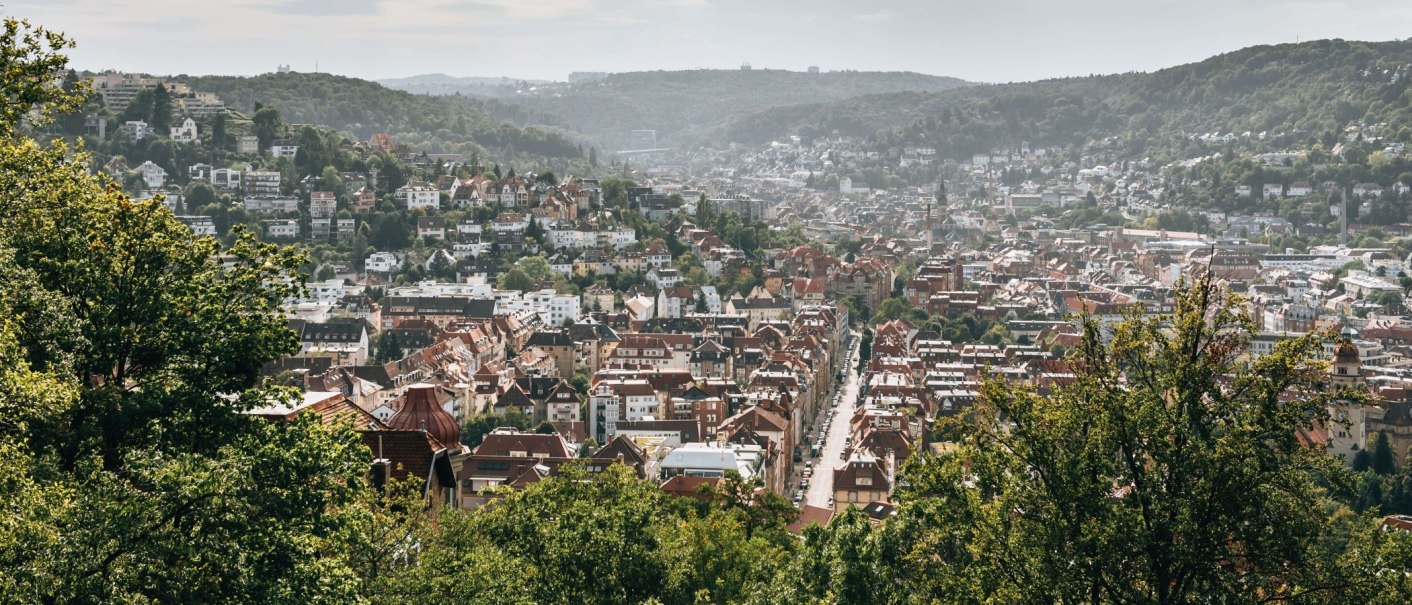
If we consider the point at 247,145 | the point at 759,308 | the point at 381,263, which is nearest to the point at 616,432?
the point at 759,308

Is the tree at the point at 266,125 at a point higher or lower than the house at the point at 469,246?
higher

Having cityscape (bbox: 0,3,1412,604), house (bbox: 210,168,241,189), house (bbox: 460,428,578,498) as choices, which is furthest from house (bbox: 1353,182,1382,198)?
house (bbox: 460,428,578,498)

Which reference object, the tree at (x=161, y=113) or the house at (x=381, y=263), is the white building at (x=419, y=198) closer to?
the house at (x=381, y=263)

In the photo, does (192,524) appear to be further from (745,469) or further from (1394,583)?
(745,469)

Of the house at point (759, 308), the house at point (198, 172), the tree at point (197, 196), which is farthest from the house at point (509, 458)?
the house at point (198, 172)

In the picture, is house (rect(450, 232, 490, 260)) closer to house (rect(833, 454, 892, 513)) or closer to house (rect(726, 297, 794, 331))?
house (rect(726, 297, 794, 331))

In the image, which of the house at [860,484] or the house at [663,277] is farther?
the house at [663,277]
